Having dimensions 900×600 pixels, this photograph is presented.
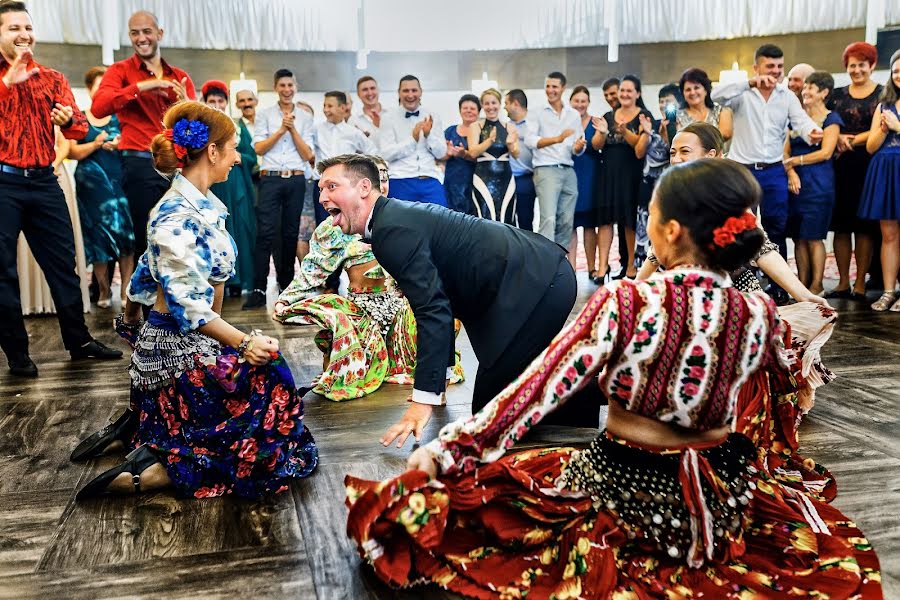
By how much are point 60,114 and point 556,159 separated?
361 centimetres

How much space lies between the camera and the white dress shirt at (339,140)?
6.03m

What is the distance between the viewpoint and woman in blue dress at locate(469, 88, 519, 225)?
638 centimetres

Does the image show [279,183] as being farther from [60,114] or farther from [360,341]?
[360,341]

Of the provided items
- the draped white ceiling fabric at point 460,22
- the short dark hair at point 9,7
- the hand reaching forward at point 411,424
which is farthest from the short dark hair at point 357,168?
the draped white ceiling fabric at point 460,22

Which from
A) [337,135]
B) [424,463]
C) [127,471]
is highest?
[337,135]

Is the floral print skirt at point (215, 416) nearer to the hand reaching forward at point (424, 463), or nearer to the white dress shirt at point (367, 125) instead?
the hand reaching forward at point (424, 463)

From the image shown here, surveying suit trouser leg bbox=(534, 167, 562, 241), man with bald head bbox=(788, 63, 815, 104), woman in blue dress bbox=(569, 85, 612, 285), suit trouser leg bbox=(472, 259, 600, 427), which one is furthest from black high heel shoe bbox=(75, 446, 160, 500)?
man with bald head bbox=(788, 63, 815, 104)

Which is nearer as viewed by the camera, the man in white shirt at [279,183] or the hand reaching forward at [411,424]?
the hand reaching forward at [411,424]

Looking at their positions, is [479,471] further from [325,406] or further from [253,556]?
[325,406]

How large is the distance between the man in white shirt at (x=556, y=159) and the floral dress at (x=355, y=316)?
9.55 ft

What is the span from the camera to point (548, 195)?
20.6 feet

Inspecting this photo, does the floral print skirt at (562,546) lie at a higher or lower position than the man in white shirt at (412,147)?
lower

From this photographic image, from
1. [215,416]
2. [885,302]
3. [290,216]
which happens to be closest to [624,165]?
[885,302]

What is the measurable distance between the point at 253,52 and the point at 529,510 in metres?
9.15
